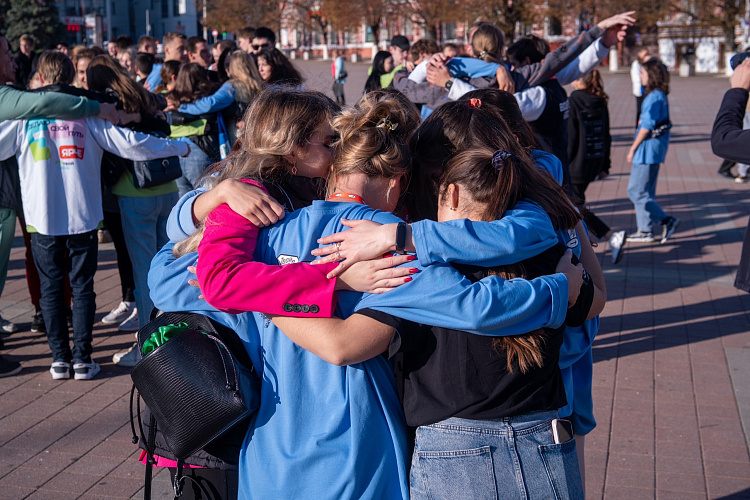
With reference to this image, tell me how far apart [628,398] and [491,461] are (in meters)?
3.09

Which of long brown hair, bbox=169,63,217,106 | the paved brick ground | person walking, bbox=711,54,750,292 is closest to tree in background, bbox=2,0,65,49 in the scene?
the paved brick ground

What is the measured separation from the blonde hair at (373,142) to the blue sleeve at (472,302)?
0.33m

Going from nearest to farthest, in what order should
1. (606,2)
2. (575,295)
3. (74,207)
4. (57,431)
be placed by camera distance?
(575,295), (57,431), (74,207), (606,2)

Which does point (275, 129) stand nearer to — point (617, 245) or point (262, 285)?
point (262, 285)

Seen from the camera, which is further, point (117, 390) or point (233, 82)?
point (233, 82)

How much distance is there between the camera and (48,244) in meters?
4.70

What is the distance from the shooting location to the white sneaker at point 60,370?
4.81m

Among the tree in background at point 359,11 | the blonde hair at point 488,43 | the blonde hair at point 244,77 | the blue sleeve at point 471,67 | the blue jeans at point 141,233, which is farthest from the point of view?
the tree in background at point 359,11

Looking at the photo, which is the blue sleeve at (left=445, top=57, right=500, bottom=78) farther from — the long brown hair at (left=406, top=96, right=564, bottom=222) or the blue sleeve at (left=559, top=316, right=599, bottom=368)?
the blue sleeve at (left=559, top=316, right=599, bottom=368)

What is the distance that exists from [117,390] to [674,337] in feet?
13.0

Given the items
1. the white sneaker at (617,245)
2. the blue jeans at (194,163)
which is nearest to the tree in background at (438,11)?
the white sneaker at (617,245)

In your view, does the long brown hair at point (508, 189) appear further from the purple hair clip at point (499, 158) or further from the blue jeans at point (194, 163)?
the blue jeans at point (194, 163)

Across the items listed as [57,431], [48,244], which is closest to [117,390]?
[57,431]

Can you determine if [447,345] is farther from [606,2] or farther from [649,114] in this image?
[606,2]
